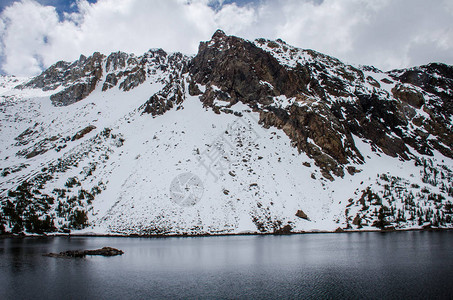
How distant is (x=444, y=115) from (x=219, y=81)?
85.8 meters

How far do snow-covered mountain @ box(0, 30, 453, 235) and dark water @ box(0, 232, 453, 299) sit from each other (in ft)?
58.1

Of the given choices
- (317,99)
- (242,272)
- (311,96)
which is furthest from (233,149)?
(242,272)

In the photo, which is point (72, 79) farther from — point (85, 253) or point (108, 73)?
point (85, 253)

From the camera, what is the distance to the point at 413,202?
215 ft

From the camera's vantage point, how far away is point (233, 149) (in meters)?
75.9

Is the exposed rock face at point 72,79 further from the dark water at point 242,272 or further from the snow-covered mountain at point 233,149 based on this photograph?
the dark water at point 242,272

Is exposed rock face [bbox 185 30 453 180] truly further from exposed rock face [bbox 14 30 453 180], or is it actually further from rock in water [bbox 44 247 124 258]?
rock in water [bbox 44 247 124 258]

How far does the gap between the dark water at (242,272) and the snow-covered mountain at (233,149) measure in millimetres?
17710

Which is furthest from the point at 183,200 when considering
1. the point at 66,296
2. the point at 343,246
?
the point at 66,296

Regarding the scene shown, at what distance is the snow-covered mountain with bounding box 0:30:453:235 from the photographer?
2393 inches

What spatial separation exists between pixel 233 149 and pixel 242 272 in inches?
1914

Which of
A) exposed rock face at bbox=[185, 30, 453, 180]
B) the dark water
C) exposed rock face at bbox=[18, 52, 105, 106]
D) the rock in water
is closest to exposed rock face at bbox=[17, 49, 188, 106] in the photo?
exposed rock face at bbox=[18, 52, 105, 106]

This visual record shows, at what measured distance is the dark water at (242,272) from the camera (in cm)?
2236

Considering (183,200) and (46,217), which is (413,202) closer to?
(183,200)
